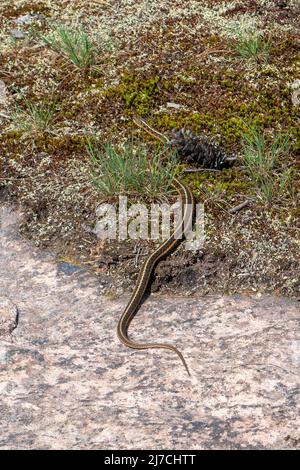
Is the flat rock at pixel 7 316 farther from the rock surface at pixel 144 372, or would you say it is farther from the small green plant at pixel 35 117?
the small green plant at pixel 35 117

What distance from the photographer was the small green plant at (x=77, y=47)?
643cm

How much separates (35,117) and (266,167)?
75.0 inches

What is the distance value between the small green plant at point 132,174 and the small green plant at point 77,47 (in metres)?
1.42

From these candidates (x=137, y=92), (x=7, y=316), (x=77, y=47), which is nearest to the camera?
(x=7, y=316)

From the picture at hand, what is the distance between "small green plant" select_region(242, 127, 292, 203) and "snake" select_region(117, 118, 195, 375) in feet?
1.57

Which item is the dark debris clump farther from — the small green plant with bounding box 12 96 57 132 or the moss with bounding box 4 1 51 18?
the moss with bounding box 4 1 51 18

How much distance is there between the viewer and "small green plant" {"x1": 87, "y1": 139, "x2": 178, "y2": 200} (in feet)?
17.0

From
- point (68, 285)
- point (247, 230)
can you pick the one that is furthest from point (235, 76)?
point (68, 285)

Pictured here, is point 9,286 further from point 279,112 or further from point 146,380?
point 279,112

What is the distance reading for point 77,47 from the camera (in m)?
6.51

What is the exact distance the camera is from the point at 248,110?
5973 mm

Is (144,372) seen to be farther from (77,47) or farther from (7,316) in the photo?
(77,47)

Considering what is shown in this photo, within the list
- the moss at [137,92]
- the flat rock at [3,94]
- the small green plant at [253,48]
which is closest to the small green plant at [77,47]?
the moss at [137,92]

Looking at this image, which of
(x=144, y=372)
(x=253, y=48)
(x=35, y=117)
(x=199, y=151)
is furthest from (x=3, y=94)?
(x=144, y=372)
